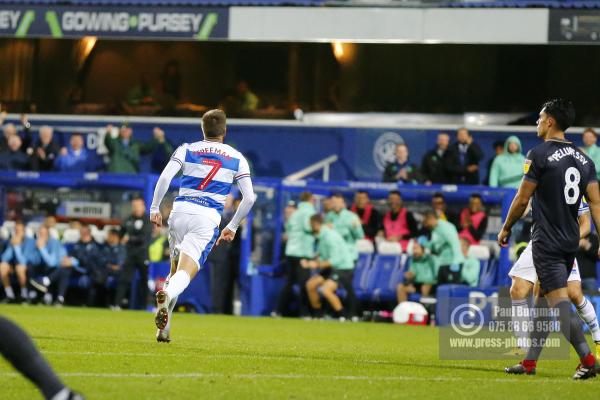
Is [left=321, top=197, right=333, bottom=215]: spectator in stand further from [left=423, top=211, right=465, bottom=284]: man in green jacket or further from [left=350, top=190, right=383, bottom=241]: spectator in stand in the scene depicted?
[left=423, top=211, right=465, bottom=284]: man in green jacket

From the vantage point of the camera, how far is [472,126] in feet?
79.6

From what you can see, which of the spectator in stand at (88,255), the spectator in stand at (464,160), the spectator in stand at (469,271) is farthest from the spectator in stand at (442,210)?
the spectator in stand at (88,255)

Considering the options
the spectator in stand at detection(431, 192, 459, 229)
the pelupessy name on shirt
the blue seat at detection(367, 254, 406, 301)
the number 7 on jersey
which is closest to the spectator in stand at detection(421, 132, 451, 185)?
the spectator in stand at detection(431, 192, 459, 229)

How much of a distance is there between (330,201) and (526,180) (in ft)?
37.8

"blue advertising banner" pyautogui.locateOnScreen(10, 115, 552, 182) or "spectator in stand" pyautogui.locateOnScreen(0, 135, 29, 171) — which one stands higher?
"blue advertising banner" pyautogui.locateOnScreen(10, 115, 552, 182)

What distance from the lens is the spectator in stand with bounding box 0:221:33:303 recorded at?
72.0 feet

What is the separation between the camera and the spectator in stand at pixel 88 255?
855 inches

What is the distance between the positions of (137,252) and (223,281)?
146 cm

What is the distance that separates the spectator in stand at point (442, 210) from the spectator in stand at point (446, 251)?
29 centimetres

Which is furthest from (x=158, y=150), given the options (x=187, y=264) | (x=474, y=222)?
(x=187, y=264)

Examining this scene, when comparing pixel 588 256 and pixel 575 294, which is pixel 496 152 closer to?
pixel 588 256

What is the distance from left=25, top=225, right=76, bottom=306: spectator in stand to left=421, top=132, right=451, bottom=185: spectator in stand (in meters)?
6.03

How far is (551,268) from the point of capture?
926 cm

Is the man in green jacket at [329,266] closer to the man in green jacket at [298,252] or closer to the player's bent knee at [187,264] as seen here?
the man in green jacket at [298,252]
